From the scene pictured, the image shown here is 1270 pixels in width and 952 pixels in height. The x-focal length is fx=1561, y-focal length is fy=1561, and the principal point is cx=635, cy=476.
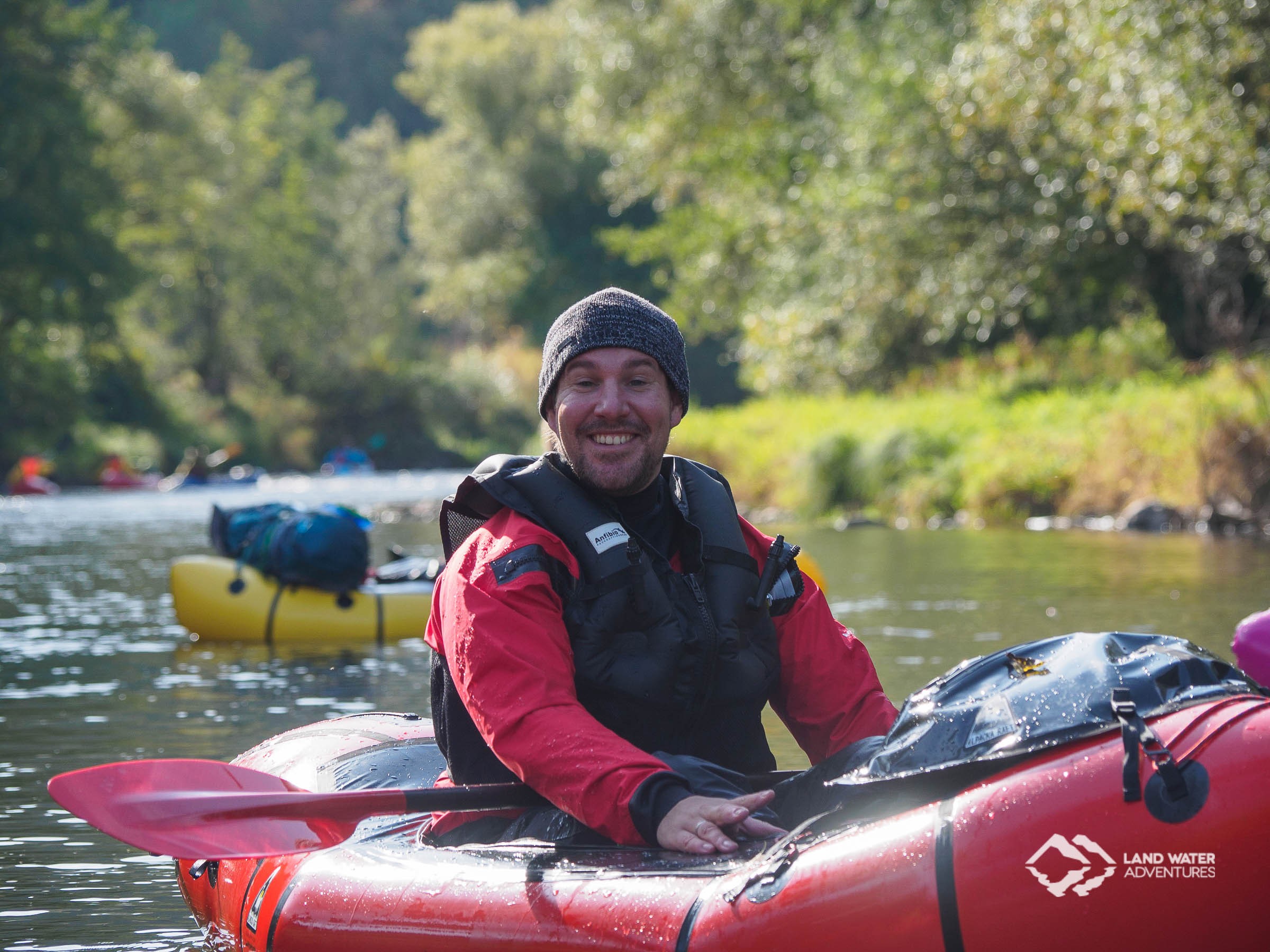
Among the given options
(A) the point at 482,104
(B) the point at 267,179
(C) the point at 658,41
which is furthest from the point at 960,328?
(B) the point at 267,179

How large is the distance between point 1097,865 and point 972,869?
17 centimetres

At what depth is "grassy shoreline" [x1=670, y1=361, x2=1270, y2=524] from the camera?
41.2 feet

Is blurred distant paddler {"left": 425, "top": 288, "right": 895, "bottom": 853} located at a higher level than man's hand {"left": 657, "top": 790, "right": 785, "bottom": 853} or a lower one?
higher

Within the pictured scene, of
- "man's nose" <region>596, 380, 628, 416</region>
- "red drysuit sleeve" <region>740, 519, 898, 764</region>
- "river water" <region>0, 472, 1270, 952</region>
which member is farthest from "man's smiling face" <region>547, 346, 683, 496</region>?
"river water" <region>0, 472, 1270, 952</region>

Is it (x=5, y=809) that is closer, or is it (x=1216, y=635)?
(x=5, y=809)

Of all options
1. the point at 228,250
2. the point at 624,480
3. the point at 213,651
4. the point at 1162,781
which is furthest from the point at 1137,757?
the point at 228,250

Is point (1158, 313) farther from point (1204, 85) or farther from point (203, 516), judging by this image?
point (203, 516)

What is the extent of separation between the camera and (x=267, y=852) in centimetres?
278

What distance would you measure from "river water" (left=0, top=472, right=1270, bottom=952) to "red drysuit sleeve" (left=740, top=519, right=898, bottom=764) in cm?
133

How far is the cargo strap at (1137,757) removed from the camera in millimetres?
2064

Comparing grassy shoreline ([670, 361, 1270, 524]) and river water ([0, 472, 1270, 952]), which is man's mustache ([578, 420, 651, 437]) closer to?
river water ([0, 472, 1270, 952])

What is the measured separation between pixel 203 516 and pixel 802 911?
17.6 metres

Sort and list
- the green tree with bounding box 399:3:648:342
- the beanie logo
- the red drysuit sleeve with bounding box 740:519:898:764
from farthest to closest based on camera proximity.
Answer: the green tree with bounding box 399:3:648:342 < the red drysuit sleeve with bounding box 740:519:898:764 < the beanie logo

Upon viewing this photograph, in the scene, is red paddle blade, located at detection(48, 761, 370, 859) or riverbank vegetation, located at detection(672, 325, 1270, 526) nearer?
red paddle blade, located at detection(48, 761, 370, 859)
